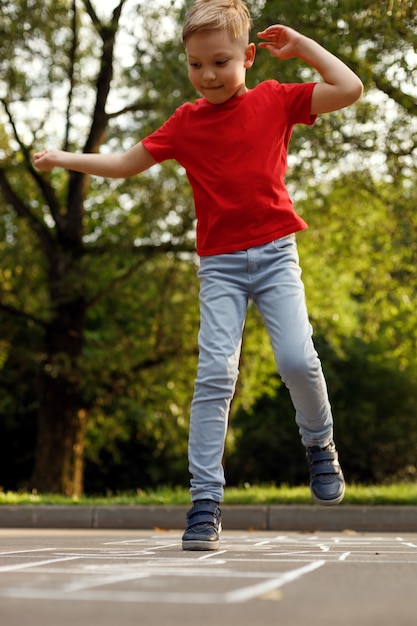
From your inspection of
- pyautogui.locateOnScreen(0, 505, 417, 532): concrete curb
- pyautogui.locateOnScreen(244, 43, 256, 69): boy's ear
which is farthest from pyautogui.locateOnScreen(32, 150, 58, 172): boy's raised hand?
pyautogui.locateOnScreen(0, 505, 417, 532): concrete curb

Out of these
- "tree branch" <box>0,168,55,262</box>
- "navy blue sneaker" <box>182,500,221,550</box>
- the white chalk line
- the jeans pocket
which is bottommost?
the white chalk line

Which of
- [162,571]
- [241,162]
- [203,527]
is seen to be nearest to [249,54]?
[241,162]

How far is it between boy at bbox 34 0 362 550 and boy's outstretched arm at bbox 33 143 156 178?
0.20 metres

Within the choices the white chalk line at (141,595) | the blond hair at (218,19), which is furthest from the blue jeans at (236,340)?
the white chalk line at (141,595)

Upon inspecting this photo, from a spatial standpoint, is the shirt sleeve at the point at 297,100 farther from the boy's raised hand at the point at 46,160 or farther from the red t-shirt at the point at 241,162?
the boy's raised hand at the point at 46,160

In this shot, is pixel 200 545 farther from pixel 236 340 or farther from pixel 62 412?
pixel 62 412

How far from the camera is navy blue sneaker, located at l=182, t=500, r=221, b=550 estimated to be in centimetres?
397

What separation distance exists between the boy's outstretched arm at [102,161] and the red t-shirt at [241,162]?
6.4 inches

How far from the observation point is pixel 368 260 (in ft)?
55.0

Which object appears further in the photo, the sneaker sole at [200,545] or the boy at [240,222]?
the boy at [240,222]

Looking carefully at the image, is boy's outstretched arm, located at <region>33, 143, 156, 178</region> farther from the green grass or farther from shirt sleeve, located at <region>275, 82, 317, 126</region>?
the green grass

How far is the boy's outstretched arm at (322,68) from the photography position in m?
4.37

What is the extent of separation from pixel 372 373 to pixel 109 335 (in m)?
19.9

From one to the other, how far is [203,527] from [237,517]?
500cm
